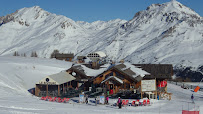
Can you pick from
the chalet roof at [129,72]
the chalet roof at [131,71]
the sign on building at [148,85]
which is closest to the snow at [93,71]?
the chalet roof at [129,72]

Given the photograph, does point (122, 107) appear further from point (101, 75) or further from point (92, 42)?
point (92, 42)

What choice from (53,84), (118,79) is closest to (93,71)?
(118,79)

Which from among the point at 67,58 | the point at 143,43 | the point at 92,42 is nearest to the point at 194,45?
the point at 143,43

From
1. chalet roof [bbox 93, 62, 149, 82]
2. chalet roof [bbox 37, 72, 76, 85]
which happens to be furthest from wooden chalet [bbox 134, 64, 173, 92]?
chalet roof [bbox 37, 72, 76, 85]

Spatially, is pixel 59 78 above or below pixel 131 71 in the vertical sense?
below

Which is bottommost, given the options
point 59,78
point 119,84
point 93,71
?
point 119,84

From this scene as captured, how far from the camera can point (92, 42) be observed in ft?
614

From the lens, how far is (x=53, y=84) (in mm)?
39219

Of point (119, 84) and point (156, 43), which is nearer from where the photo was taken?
point (119, 84)

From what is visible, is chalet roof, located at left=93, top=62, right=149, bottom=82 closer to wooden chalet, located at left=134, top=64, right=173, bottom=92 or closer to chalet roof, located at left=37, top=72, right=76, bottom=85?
wooden chalet, located at left=134, top=64, right=173, bottom=92

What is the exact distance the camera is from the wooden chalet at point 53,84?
39094 mm

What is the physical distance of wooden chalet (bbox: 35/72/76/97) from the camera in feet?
128

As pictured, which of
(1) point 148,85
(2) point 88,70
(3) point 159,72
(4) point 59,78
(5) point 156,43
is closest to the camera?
(1) point 148,85

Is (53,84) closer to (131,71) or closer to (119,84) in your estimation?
(119,84)
